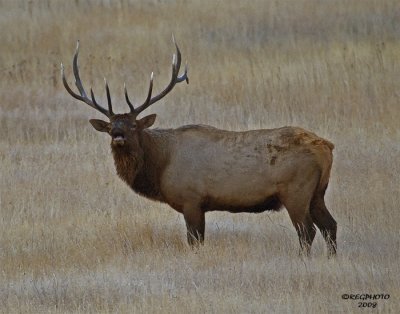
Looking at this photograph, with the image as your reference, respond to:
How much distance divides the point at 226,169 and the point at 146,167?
0.81 meters

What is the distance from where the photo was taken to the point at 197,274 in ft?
29.2

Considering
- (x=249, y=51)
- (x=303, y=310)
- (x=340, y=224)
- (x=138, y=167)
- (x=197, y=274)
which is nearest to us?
(x=303, y=310)

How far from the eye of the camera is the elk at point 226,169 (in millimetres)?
9609

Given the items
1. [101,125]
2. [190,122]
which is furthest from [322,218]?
[190,122]

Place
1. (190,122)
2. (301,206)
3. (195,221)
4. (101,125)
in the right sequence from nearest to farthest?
(301,206) < (195,221) < (101,125) < (190,122)

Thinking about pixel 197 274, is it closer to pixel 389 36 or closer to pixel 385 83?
pixel 385 83

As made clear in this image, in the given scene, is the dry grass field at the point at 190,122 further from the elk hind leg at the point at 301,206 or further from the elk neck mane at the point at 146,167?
the elk neck mane at the point at 146,167

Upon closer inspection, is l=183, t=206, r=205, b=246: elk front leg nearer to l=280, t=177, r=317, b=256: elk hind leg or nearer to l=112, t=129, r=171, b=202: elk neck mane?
l=112, t=129, r=171, b=202: elk neck mane

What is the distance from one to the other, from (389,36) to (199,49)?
10.3 ft

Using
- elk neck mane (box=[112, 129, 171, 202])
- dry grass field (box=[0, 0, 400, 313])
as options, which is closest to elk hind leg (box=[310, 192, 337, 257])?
dry grass field (box=[0, 0, 400, 313])

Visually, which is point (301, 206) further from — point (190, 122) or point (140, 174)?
point (190, 122)

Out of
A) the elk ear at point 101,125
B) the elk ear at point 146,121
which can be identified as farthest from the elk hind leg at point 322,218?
the elk ear at point 101,125

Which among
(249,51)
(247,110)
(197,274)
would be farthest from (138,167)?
(249,51)

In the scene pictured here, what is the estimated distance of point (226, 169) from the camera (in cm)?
991
